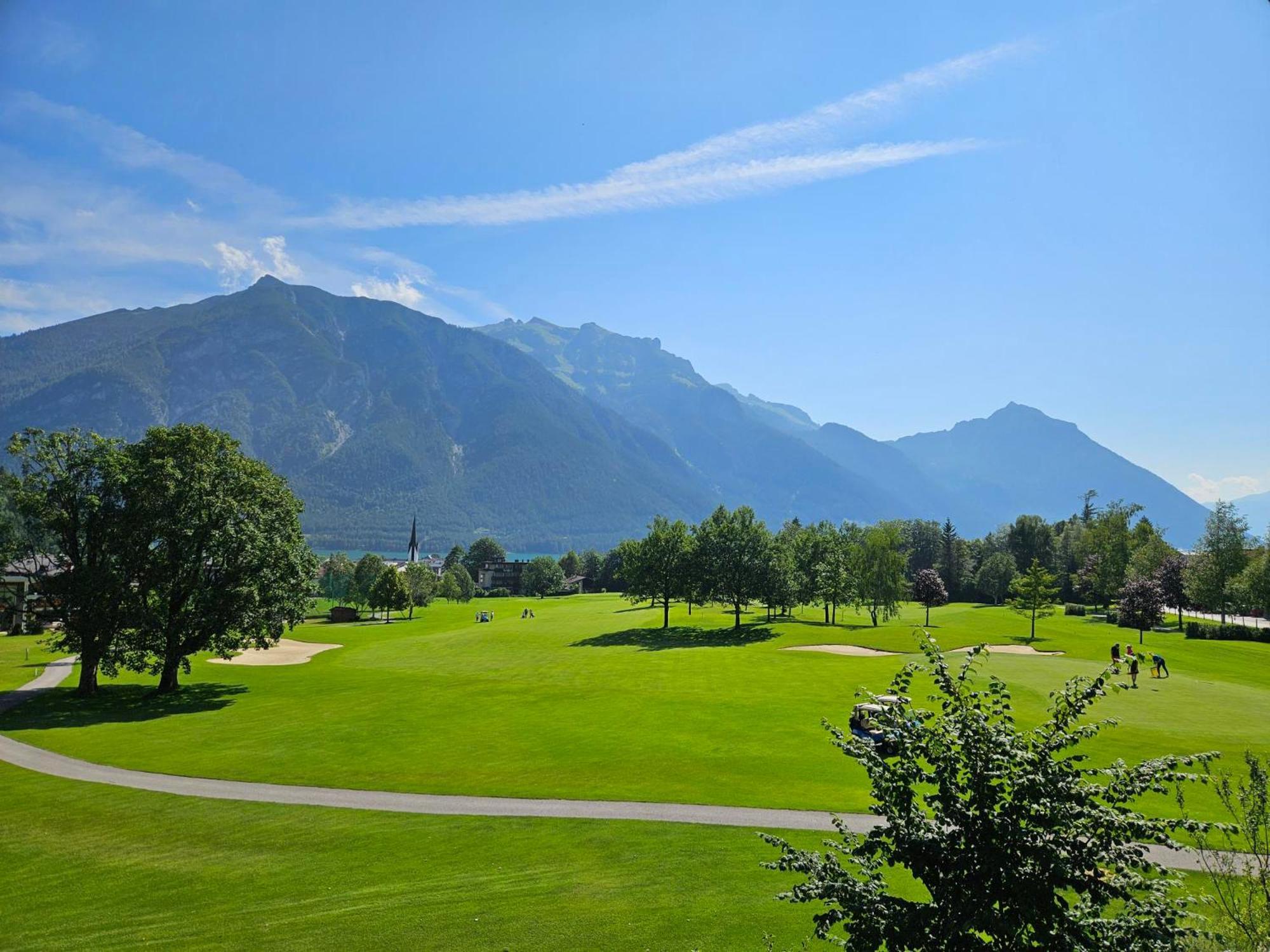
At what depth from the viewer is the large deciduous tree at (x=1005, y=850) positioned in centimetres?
760

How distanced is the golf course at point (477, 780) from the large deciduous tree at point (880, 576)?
25.0m

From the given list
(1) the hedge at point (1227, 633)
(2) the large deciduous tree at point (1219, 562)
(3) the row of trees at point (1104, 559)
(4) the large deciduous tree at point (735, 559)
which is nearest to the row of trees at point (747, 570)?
(4) the large deciduous tree at point (735, 559)

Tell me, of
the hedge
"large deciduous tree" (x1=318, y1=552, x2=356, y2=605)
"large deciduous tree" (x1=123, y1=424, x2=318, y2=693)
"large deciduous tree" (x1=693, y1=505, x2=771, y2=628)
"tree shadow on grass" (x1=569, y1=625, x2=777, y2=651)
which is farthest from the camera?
"large deciduous tree" (x1=318, y1=552, x2=356, y2=605)

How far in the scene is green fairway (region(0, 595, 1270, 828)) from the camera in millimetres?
30406

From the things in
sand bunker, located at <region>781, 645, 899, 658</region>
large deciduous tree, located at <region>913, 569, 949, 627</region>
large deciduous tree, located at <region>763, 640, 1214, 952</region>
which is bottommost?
sand bunker, located at <region>781, 645, 899, 658</region>

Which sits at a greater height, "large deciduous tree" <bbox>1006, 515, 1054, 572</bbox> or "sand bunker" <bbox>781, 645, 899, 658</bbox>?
"large deciduous tree" <bbox>1006, 515, 1054, 572</bbox>

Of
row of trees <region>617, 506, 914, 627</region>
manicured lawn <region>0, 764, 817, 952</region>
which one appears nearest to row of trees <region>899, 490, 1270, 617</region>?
row of trees <region>617, 506, 914, 627</region>

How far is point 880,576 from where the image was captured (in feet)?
310

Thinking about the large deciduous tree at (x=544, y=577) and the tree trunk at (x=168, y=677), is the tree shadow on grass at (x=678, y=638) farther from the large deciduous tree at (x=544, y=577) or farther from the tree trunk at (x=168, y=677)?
the large deciduous tree at (x=544, y=577)

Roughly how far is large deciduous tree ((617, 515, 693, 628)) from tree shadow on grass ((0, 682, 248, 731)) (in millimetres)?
49509

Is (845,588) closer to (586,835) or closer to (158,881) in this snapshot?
(586,835)

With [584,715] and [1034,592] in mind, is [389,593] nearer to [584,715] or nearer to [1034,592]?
[584,715]

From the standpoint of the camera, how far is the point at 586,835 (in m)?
23.5

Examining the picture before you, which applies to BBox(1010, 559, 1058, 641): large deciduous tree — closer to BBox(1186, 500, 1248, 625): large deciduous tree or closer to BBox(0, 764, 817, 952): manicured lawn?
BBox(1186, 500, 1248, 625): large deciduous tree
